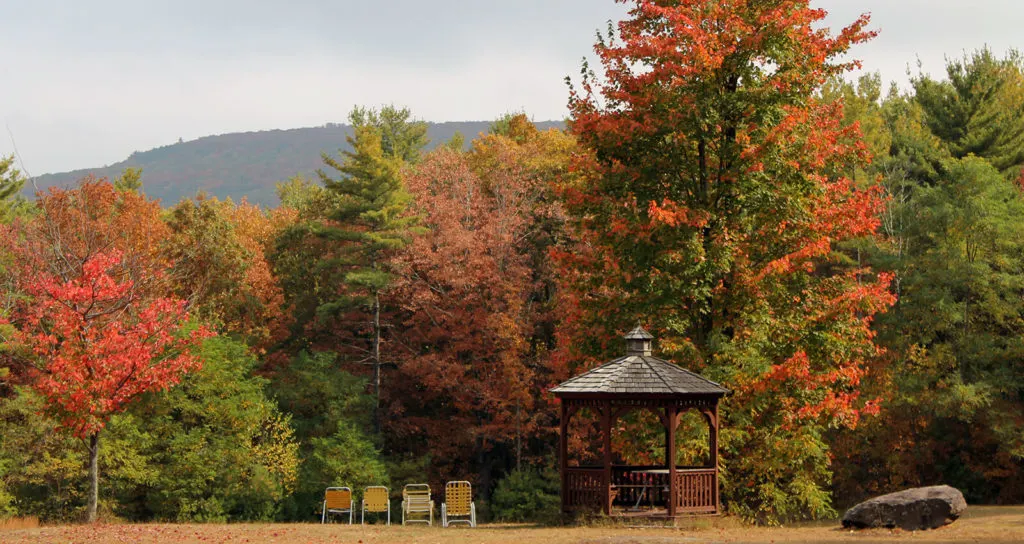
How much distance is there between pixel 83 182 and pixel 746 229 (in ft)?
103

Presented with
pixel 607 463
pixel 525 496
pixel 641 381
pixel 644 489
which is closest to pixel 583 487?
pixel 607 463

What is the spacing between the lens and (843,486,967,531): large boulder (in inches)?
645

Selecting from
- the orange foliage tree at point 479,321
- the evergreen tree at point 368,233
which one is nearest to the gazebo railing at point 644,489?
the orange foliage tree at point 479,321

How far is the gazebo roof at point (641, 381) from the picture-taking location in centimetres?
Answer: 1694

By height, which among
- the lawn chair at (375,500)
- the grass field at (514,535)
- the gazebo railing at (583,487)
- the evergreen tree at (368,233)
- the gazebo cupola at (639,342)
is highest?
the evergreen tree at (368,233)

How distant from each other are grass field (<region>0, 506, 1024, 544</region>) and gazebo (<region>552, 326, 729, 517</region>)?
555mm

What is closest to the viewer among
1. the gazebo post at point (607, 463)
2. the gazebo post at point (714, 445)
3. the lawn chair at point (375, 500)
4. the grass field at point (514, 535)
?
the grass field at point (514, 535)

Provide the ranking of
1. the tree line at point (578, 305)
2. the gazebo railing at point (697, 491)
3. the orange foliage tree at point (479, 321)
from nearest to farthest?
the gazebo railing at point (697, 491) < the tree line at point (578, 305) < the orange foliage tree at point (479, 321)

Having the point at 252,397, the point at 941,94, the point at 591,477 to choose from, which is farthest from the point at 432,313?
the point at 941,94

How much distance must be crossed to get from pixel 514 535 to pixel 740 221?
7896mm

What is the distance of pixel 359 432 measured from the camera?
32.6 metres

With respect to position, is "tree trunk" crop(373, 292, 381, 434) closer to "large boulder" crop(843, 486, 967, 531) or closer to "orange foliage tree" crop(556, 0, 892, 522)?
"orange foliage tree" crop(556, 0, 892, 522)

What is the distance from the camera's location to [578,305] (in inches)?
826

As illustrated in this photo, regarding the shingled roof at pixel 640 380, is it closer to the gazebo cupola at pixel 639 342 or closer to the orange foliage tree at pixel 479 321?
the gazebo cupola at pixel 639 342
